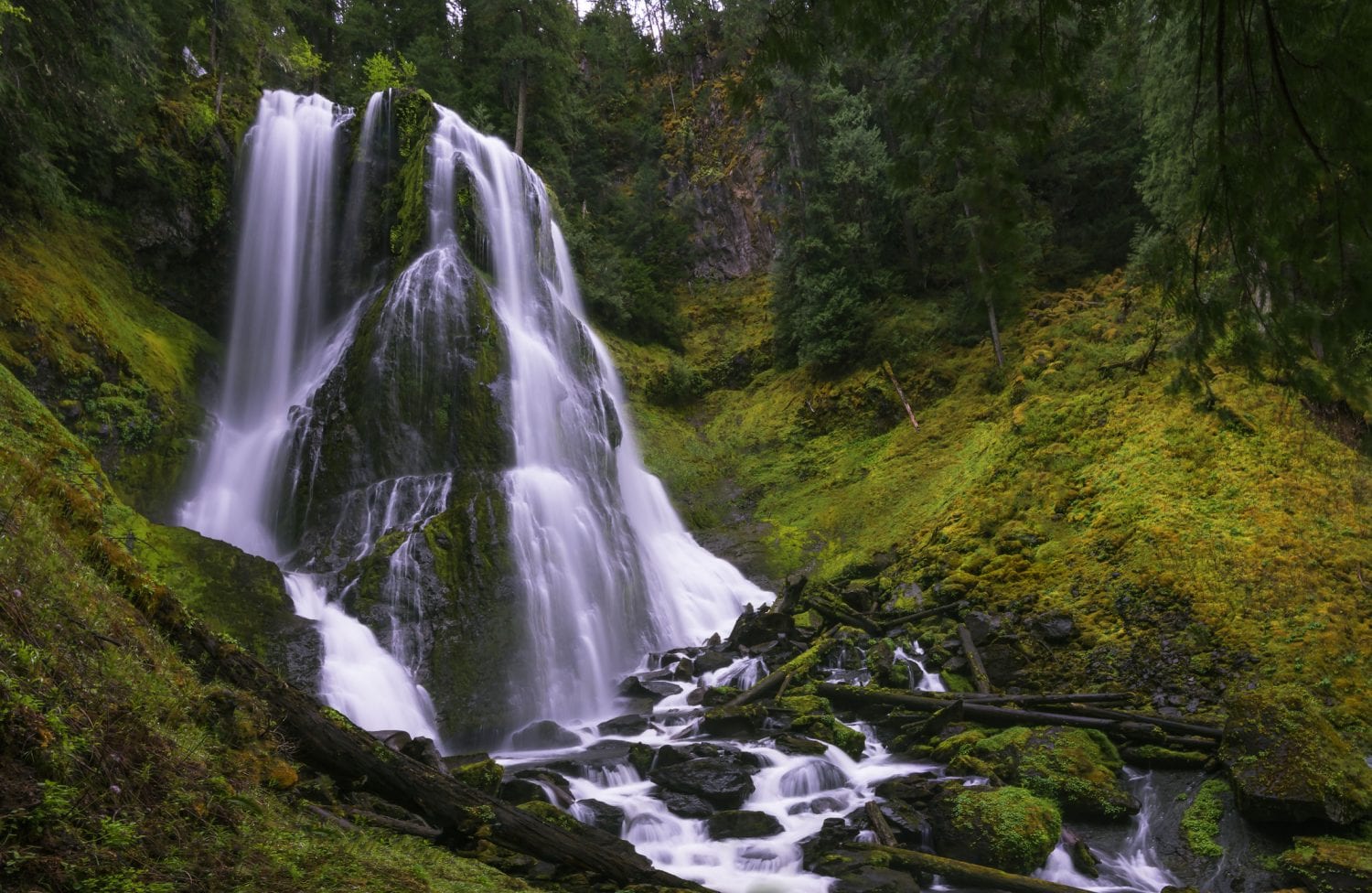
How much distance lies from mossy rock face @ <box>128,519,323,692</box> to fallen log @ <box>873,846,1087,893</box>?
26.5ft

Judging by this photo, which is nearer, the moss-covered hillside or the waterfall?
the moss-covered hillside

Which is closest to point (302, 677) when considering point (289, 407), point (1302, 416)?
point (289, 407)

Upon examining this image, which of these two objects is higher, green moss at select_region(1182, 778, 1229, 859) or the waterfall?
the waterfall

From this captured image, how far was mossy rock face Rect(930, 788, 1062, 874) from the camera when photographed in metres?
6.66

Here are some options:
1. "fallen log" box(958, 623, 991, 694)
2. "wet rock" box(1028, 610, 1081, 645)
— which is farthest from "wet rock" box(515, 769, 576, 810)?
"wet rock" box(1028, 610, 1081, 645)

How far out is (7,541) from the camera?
396 centimetres

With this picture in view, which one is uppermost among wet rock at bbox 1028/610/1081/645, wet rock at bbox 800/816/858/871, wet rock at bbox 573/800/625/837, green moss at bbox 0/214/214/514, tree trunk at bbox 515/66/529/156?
tree trunk at bbox 515/66/529/156

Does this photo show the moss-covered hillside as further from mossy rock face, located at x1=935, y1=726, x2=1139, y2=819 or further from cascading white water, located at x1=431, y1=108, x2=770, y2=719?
cascading white water, located at x1=431, y1=108, x2=770, y2=719

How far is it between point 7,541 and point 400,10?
109 feet

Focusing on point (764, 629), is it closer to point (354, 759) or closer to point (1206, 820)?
point (1206, 820)

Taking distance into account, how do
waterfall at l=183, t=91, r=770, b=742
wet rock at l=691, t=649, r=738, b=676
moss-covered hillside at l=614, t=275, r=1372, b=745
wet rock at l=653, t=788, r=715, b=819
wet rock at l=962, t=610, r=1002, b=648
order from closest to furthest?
wet rock at l=653, t=788, r=715, b=819, moss-covered hillside at l=614, t=275, r=1372, b=745, wet rock at l=962, t=610, r=1002, b=648, waterfall at l=183, t=91, r=770, b=742, wet rock at l=691, t=649, r=738, b=676

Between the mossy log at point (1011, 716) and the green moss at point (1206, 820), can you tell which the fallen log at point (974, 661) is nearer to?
the mossy log at point (1011, 716)

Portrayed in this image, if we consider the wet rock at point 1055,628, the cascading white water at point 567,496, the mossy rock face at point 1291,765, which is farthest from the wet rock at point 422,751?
the wet rock at point 1055,628

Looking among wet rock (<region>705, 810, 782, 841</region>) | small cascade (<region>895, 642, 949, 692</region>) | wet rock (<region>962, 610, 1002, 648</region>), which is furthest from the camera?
wet rock (<region>962, 610, 1002, 648</region>)
